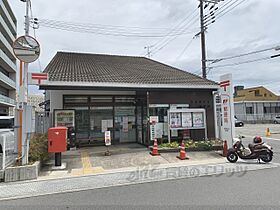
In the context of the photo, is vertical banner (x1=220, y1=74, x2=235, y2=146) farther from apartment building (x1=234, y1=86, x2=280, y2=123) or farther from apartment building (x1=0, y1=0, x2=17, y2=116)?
Answer: apartment building (x1=0, y1=0, x2=17, y2=116)

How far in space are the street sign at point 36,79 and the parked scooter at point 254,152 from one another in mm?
8109

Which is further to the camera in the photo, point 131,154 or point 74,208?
point 131,154

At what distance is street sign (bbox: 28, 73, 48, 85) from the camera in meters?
9.87

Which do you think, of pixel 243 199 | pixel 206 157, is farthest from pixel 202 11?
pixel 243 199

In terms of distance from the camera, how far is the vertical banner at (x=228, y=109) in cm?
1029

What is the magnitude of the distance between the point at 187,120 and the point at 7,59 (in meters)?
35.4

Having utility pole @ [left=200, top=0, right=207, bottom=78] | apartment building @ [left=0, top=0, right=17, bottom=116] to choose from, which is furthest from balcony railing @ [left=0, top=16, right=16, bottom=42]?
utility pole @ [left=200, top=0, right=207, bottom=78]

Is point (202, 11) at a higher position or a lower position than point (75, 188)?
higher

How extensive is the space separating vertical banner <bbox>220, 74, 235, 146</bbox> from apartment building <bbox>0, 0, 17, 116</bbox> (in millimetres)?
32339

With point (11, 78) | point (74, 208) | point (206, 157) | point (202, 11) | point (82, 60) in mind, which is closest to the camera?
point (74, 208)

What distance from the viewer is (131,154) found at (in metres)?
10.3

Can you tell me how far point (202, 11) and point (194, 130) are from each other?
43.1 feet

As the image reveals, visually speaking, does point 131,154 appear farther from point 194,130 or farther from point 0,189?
point 0,189

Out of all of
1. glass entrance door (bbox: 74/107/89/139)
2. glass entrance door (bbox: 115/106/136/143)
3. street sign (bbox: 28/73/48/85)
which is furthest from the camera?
glass entrance door (bbox: 115/106/136/143)
